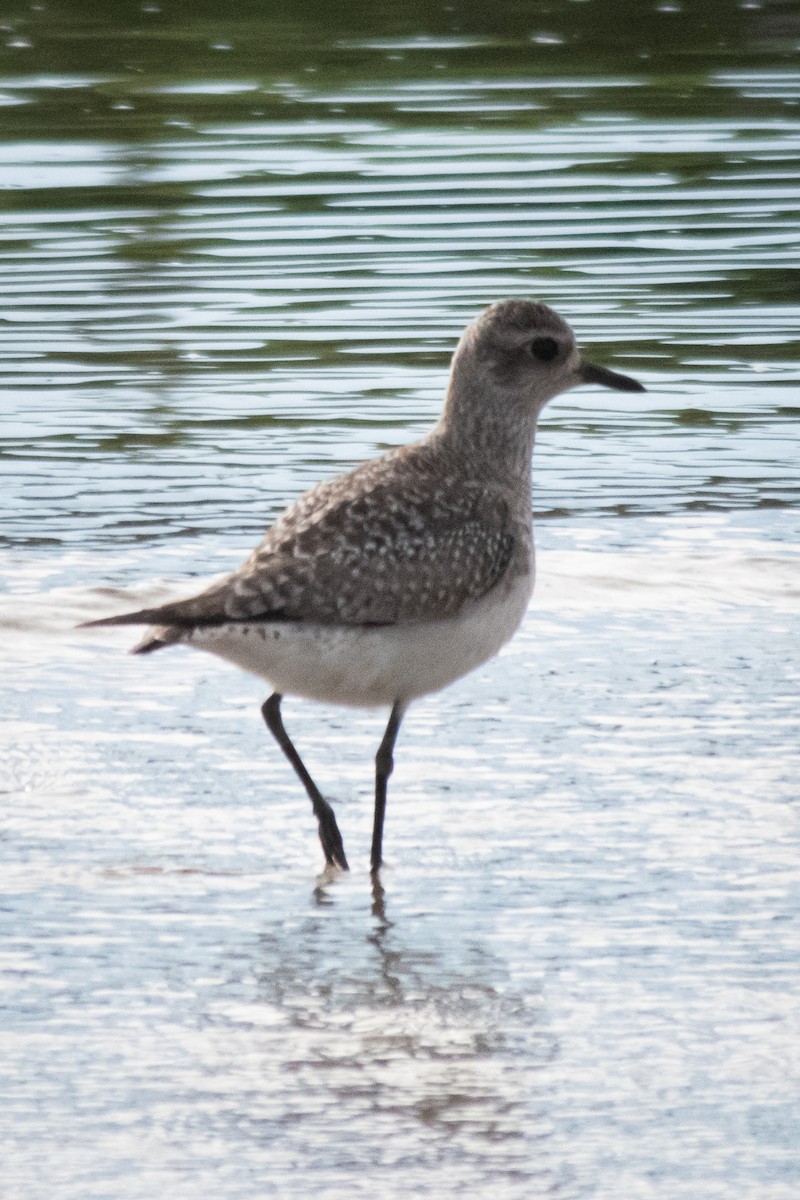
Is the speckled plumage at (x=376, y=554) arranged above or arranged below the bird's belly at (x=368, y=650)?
above

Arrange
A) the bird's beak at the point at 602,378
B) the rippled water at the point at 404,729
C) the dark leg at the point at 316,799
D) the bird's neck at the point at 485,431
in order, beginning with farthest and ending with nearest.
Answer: the bird's beak at the point at 602,378
the bird's neck at the point at 485,431
the dark leg at the point at 316,799
the rippled water at the point at 404,729

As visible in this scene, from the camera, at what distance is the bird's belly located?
560cm

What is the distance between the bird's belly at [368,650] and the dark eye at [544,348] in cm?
72

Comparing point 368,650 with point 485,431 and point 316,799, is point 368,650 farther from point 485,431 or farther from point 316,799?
point 485,431

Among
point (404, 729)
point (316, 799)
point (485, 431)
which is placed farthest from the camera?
point (404, 729)

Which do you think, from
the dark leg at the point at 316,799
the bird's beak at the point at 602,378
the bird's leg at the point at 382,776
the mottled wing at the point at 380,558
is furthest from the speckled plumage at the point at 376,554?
the bird's beak at the point at 602,378

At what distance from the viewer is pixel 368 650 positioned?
5.77m

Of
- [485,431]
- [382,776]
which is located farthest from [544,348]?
[382,776]

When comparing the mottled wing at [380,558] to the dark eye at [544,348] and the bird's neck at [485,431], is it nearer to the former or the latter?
the bird's neck at [485,431]

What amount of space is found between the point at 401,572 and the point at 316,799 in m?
0.58

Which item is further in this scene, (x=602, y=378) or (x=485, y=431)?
(x=602, y=378)

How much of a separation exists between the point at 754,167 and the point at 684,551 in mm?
7905

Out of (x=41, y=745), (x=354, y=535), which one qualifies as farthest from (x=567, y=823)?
(x=41, y=745)

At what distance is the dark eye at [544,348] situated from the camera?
6.53m
